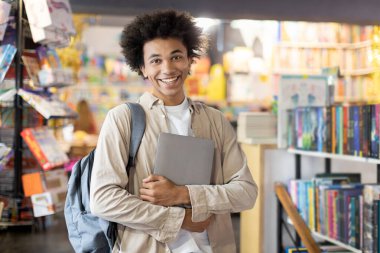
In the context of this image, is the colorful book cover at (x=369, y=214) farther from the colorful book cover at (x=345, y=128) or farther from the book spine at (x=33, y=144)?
the book spine at (x=33, y=144)

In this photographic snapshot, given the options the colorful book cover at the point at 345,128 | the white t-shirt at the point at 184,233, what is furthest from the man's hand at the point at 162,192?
the colorful book cover at the point at 345,128

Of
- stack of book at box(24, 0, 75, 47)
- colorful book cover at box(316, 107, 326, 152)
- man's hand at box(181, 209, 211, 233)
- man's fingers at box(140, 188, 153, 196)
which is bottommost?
man's hand at box(181, 209, 211, 233)

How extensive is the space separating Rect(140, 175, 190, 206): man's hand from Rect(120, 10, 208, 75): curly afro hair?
429mm

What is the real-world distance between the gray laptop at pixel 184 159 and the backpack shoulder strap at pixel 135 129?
7cm

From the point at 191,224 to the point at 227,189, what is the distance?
0.16 metres

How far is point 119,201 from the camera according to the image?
4.29 ft

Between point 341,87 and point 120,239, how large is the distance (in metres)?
6.13

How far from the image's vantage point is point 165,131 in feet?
4.77

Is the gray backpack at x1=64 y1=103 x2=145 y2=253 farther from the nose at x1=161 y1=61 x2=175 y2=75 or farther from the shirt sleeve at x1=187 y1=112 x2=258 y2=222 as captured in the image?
the shirt sleeve at x1=187 y1=112 x2=258 y2=222

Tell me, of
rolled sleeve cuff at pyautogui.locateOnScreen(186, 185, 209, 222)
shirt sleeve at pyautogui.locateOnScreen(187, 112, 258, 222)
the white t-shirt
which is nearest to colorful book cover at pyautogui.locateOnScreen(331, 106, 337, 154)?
shirt sleeve at pyautogui.locateOnScreen(187, 112, 258, 222)

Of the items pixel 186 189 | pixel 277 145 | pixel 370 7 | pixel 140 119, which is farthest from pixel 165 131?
pixel 370 7

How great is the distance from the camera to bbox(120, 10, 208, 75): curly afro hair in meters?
1.46

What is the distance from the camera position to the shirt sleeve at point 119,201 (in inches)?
51.6

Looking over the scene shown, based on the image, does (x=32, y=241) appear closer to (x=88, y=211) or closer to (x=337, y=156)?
(x=88, y=211)
